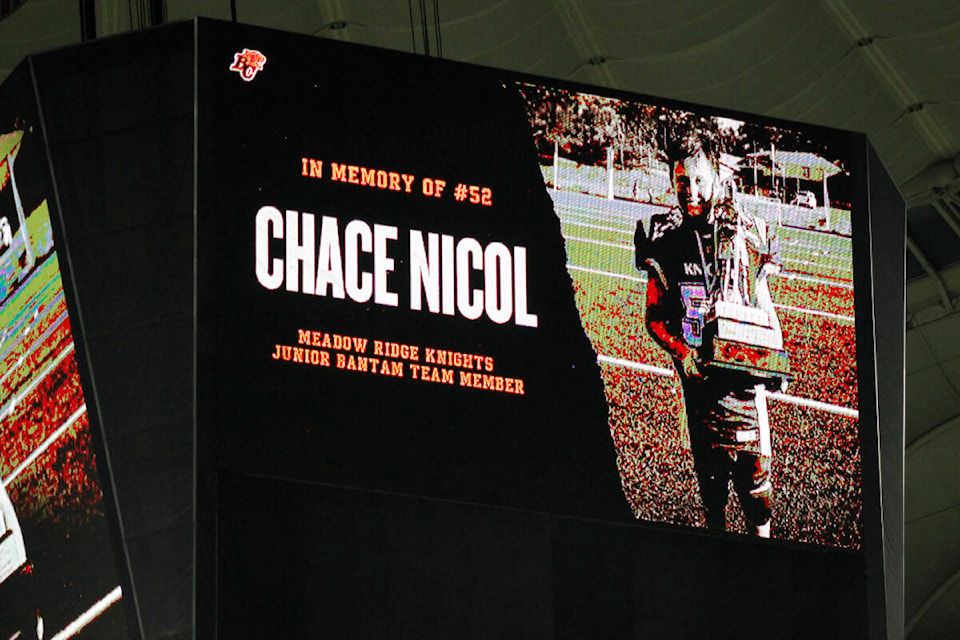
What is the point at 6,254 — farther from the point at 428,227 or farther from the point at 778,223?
the point at 778,223

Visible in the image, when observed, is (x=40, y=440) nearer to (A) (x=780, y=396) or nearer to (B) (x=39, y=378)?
(B) (x=39, y=378)

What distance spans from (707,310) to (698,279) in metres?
0.19

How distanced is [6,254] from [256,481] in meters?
2.28

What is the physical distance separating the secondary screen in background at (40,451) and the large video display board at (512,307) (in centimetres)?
86

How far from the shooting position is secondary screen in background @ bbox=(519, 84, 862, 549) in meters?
10.8

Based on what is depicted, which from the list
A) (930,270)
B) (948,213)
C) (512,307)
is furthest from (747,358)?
(930,270)

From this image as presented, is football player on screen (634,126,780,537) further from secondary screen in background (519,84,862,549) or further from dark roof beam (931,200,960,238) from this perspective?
dark roof beam (931,200,960,238)

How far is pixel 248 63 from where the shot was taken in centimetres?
1042

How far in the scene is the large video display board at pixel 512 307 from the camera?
9930mm

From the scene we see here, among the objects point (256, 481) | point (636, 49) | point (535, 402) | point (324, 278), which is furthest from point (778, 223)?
point (636, 49)

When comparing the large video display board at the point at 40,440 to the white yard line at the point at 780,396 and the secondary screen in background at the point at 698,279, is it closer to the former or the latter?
the secondary screen in background at the point at 698,279

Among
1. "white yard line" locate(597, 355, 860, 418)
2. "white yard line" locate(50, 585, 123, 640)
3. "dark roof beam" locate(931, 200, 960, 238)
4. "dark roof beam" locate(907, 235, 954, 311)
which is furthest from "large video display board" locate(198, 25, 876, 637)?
"dark roof beam" locate(907, 235, 954, 311)

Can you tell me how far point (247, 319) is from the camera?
992 centimetres

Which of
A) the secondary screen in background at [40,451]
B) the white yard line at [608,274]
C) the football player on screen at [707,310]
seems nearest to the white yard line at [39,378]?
the secondary screen in background at [40,451]
